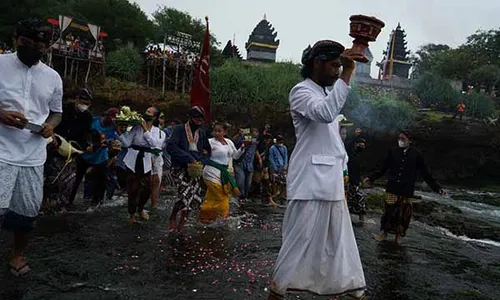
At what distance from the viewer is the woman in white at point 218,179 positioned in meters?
7.17

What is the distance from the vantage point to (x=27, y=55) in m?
3.81

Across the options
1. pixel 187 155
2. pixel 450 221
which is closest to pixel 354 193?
pixel 450 221

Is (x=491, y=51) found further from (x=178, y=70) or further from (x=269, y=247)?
(x=269, y=247)

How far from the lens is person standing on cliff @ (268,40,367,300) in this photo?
313 cm

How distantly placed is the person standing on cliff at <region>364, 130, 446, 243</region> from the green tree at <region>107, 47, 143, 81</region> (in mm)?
20486

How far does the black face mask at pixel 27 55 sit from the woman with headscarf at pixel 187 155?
278 centimetres

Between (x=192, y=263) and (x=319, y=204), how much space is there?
2397 millimetres

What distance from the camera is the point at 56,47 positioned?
22.7 metres

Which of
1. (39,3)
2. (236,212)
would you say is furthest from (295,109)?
(39,3)

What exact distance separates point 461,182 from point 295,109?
25.9 meters

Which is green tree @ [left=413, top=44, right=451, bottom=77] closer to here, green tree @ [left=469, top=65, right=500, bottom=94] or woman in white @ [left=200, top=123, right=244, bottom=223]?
green tree @ [left=469, top=65, right=500, bottom=94]

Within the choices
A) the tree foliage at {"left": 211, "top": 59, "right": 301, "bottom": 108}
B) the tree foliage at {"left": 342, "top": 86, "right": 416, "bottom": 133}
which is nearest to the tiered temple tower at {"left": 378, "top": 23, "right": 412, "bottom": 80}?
the tree foliage at {"left": 342, "top": 86, "right": 416, "bottom": 133}

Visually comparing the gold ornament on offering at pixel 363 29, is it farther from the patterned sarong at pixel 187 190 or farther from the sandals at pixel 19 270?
the patterned sarong at pixel 187 190

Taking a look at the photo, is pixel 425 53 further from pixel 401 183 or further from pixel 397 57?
pixel 401 183
